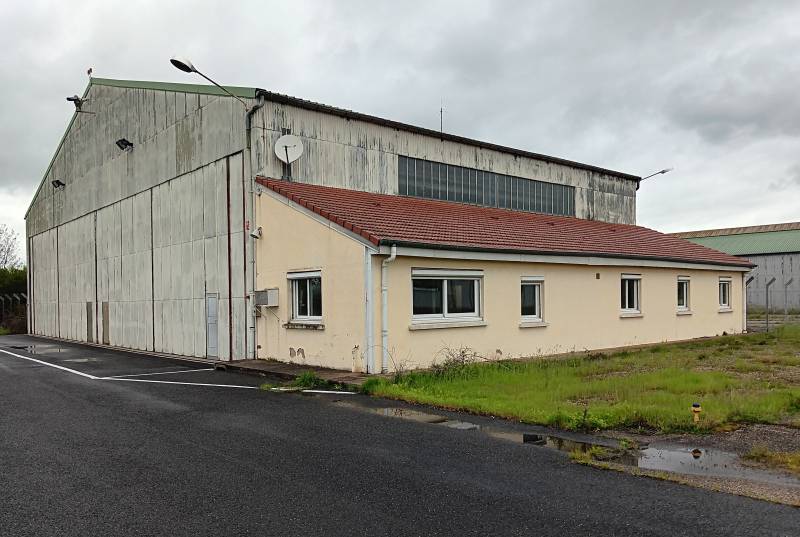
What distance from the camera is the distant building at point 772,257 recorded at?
44.9 m

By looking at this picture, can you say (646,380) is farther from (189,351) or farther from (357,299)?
(189,351)

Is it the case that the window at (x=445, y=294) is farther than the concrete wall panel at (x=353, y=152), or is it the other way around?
the concrete wall panel at (x=353, y=152)

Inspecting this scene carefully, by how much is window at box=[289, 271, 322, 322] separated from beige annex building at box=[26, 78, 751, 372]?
5 cm

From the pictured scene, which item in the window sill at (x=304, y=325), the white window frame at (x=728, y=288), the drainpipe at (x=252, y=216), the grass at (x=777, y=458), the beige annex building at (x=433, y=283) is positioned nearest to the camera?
the grass at (x=777, y=458)

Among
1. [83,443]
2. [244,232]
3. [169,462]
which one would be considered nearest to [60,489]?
[169,462]

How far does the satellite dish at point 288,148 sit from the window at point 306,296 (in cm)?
337

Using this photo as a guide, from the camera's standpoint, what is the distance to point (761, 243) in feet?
161

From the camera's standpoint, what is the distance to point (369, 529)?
4633 mm

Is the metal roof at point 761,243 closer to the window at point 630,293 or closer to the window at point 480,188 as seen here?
the window at point 480,188

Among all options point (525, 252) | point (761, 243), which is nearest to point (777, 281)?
point (761, 243)

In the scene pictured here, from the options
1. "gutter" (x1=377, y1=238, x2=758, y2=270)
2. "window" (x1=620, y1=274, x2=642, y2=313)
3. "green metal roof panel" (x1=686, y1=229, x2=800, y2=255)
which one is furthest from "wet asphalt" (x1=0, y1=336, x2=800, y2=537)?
"green metal roof panel" (x1=686, y1=229, x2=800, y2=255)

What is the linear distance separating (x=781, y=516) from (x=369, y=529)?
9.91 feet

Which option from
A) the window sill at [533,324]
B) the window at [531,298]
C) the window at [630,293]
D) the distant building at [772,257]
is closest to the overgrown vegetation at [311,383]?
the window sill at [533,324]

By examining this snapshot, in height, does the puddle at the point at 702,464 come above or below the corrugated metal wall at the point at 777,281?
below
